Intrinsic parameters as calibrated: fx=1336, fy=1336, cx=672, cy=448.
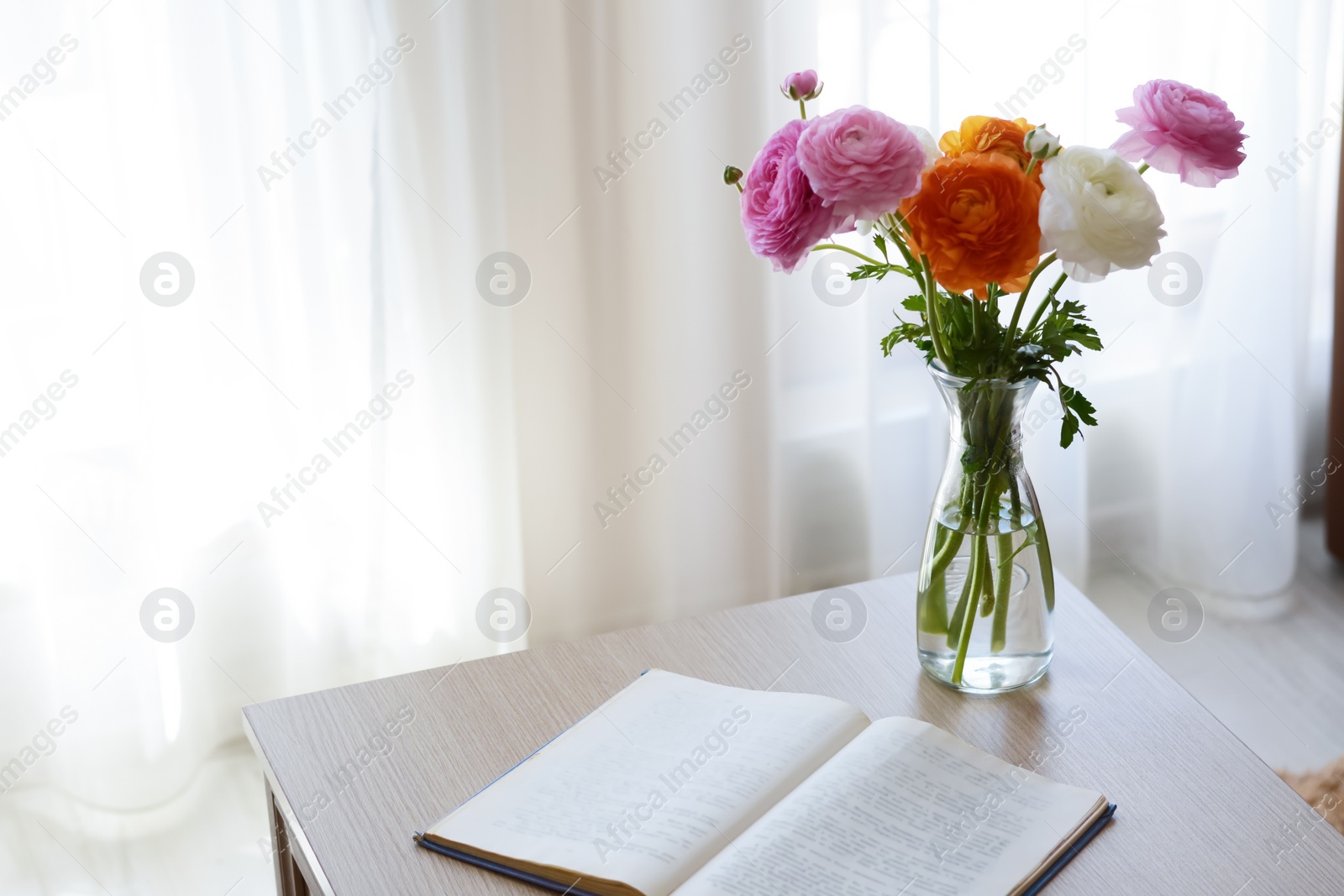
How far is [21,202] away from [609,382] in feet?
3.01

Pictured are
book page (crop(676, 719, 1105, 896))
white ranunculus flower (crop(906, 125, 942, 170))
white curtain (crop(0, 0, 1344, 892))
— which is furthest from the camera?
white curtain (crop(0, 0, 1344, 892))

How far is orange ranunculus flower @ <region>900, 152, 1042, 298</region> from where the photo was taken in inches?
Answer: 38.5

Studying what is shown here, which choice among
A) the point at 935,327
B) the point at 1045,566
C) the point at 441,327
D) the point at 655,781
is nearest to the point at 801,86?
the point at 935,327

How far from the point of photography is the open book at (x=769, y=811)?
96cm

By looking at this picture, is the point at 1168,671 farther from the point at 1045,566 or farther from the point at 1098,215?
the point at 1098,215

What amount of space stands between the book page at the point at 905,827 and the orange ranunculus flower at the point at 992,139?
474 millimetres

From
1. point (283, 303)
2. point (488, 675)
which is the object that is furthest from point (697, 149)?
point (488, 675)

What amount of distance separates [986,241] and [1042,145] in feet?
0.28

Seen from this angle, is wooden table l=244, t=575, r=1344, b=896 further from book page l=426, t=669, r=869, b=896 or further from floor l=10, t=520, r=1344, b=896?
floor l=10, t=520, r=1344, b=896

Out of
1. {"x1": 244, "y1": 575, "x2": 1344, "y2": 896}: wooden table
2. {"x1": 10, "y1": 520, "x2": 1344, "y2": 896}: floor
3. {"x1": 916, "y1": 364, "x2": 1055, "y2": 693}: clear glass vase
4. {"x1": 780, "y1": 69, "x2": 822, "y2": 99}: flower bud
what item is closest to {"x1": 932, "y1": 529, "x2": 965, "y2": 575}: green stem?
{"x1": 916, "y1": 364, "x2": 1055, "y2": 693}: clear glass vase

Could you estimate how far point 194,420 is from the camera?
6.65 ft

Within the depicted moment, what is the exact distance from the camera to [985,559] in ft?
3.79

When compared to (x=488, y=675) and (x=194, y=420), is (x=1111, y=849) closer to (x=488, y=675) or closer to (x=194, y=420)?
(x=488, y=675)

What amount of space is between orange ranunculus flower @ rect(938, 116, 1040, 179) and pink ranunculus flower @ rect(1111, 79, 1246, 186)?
0.08m
